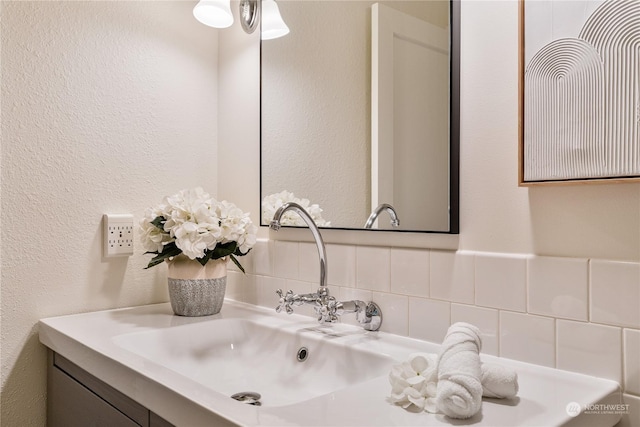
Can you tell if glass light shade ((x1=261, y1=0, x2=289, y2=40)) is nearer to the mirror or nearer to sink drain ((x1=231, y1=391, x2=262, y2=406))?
the mirror

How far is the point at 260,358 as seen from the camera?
119cm

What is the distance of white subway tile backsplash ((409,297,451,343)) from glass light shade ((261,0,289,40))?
90 cm

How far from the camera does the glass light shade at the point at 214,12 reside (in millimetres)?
1435

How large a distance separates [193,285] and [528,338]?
A: 83 cm

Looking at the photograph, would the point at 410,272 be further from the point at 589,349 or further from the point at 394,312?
the point at 589,349

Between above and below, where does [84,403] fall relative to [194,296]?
below

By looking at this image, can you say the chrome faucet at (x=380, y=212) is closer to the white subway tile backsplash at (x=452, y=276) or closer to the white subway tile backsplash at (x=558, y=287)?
the white subway tile backsplash at (x=452, y=276)

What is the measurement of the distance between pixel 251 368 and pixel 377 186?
1.78 ft

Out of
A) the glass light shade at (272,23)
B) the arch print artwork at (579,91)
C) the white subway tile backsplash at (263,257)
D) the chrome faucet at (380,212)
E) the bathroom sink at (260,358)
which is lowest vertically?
the bathroom sink at (260,358)

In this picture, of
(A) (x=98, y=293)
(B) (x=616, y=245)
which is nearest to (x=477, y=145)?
(B) (x=616, y=245)

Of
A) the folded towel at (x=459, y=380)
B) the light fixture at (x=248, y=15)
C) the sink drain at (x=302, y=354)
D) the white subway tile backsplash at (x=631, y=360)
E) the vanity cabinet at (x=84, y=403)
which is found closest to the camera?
the folded towel at (x=459, y=380)

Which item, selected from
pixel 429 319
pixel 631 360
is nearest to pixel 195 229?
pixel 429 319

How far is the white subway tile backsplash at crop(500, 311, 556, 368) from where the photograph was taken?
0.85 metres

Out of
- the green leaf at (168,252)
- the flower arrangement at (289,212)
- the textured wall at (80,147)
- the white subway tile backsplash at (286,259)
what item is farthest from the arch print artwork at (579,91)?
the textured wall at (80,147)
